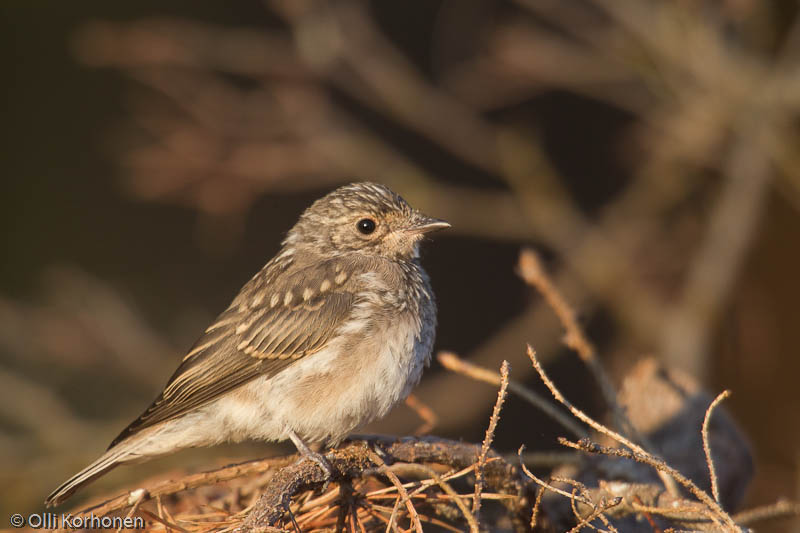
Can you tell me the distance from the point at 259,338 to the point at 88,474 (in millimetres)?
847

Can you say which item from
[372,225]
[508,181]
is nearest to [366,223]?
[372,225]

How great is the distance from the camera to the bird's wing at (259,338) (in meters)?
3.39

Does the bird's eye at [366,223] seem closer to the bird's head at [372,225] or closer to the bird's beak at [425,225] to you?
the bird's head at [372,225]

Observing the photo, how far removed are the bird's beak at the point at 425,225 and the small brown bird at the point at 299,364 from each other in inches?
2.2

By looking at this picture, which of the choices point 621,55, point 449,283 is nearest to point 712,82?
point 621,55

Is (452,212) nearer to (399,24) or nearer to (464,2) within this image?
(464,2)

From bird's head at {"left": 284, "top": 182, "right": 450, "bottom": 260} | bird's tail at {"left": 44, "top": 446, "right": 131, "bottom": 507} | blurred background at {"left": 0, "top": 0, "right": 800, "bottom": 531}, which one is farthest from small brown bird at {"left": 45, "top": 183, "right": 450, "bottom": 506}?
blurred background at {"left": 0, "top": 0, "right": 800, "bottom": 531}

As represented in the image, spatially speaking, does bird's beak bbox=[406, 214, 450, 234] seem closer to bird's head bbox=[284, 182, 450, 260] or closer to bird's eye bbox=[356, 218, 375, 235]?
bird's head bbox=[284, 182, 450, 260]

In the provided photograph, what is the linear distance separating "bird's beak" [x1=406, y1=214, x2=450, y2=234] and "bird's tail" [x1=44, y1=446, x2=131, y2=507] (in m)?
1.60

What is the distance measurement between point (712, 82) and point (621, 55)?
62 cm

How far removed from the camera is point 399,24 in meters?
7.92

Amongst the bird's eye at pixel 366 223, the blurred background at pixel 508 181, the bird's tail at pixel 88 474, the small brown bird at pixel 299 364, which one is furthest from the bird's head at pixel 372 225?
the blurred background at pixel 508 181

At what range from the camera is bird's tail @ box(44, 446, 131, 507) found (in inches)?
121

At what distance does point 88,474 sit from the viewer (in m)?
3.15
